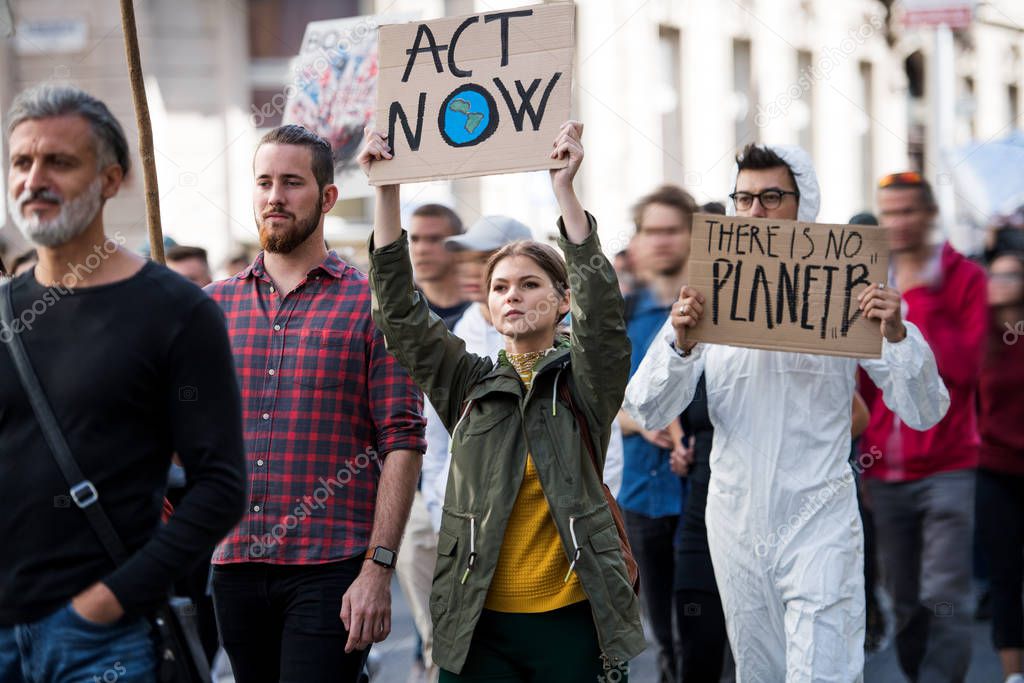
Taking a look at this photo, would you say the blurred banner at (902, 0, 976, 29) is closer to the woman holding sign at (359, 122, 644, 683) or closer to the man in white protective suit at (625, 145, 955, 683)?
the man in white protective suit at (625, 145, 955, 683)

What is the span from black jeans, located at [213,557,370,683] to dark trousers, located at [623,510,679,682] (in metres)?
2.55

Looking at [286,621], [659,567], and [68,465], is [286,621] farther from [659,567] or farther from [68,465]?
[659,567]

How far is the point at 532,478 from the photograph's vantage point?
406 cm

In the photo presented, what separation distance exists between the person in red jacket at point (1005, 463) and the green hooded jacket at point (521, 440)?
2.89 meters

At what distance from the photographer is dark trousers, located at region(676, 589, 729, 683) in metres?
5.43

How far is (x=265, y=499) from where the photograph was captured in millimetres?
4148

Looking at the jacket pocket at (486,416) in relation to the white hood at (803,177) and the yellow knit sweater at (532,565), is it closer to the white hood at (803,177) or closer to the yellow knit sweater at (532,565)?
the yellow knit sweater at (532,565)

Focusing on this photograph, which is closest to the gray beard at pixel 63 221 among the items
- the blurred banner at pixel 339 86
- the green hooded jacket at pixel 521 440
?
the green hooded jacket at pixel 521 440

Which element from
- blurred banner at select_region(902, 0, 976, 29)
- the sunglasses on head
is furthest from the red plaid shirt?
blurred banner at select_region(902, 0, 976, 29)

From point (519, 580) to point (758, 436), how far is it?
3.64ft

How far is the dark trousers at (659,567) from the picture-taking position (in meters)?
6.51

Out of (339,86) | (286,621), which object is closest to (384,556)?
(286,621)

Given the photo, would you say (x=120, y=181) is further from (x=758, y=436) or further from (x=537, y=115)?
(x=758, y=436)

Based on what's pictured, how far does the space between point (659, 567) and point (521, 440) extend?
2617 millimetres
